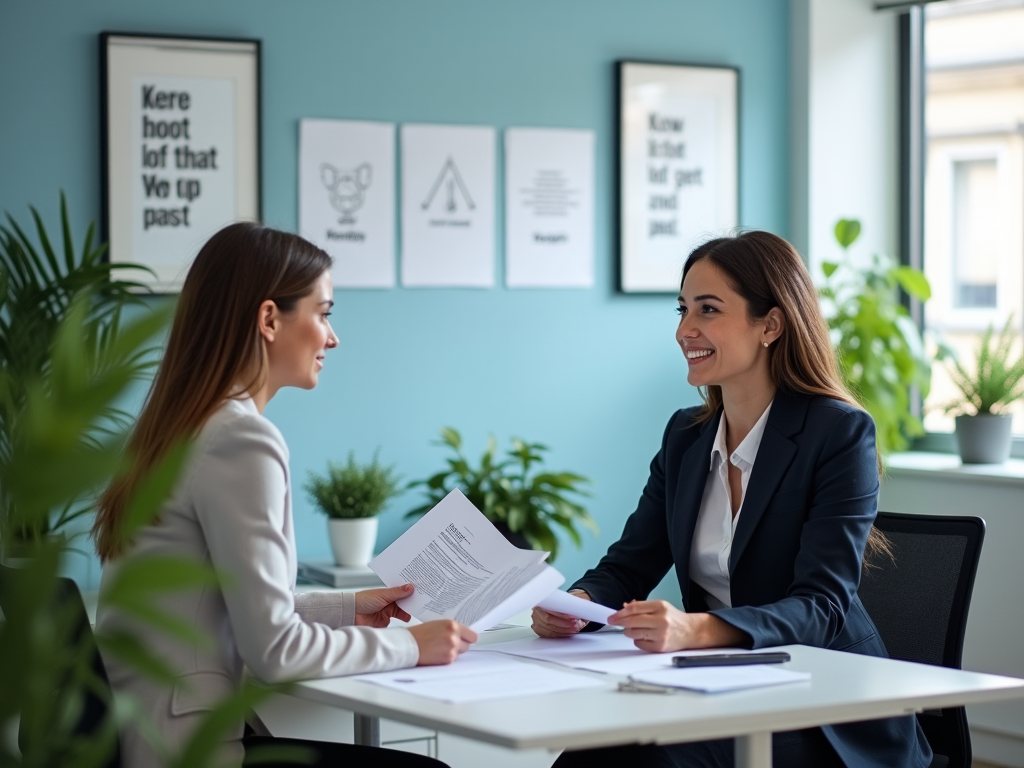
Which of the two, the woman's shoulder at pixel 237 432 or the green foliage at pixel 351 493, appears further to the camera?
the green foliage at pixel 351 493

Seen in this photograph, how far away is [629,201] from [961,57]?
127 centimetres

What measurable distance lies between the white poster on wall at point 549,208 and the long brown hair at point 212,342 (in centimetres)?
212

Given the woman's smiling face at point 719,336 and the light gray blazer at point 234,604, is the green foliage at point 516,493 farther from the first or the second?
the light gray blazer at point 234,604

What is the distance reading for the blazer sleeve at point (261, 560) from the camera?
5.38 ft

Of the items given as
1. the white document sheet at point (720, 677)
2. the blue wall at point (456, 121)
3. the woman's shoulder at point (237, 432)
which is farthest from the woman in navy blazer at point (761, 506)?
the blue wall at point (456, 121)

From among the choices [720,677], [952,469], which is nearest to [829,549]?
[720,677]

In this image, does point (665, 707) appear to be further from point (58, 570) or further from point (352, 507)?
point (352, 507)

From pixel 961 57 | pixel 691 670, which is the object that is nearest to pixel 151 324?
pixel 691 670

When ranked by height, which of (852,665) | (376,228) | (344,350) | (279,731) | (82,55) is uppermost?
(82,55)

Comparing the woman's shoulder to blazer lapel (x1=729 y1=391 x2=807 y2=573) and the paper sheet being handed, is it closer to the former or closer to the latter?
the paper sheet being handed

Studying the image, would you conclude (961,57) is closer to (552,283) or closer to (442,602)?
(552,283)

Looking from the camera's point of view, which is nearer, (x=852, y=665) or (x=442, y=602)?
(x=852, y=665)

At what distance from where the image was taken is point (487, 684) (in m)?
1.63

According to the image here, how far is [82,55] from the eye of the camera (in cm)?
342
